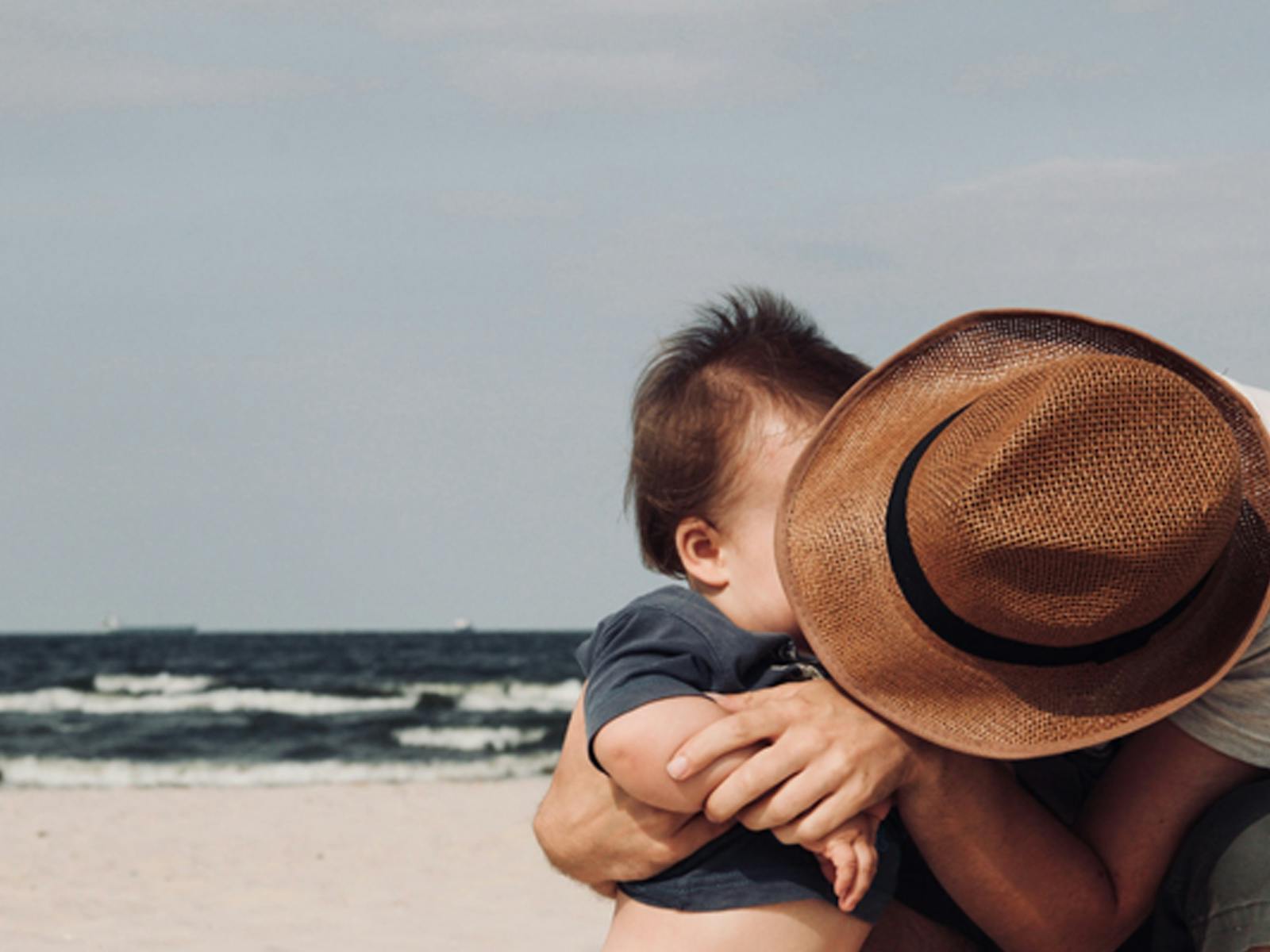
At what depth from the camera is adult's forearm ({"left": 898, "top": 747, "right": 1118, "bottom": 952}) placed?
2.04 meters

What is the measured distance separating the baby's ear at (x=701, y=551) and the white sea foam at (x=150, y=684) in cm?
2462

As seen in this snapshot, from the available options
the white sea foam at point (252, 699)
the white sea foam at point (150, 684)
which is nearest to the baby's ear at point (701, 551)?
the white sea foam at point (252, 699)

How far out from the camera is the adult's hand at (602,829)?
2113 millimetres

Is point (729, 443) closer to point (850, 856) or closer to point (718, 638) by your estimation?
point (718, 638)

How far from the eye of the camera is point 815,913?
2123mm

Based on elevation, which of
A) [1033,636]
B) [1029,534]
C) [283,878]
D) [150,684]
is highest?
[1029,534]

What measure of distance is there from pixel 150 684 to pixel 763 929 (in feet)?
85.7

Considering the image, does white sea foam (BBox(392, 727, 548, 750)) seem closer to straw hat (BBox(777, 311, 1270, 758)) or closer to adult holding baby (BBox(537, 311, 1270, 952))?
adult holding baby (BBox(537, 311, 1270, 952))

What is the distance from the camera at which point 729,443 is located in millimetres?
2352

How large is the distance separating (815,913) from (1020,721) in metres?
0.46

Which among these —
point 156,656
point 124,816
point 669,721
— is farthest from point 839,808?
point 156,656

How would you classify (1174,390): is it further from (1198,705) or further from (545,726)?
(545,726)

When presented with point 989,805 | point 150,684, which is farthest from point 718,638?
point 150,684

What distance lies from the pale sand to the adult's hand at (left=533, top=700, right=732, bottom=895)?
439cm
